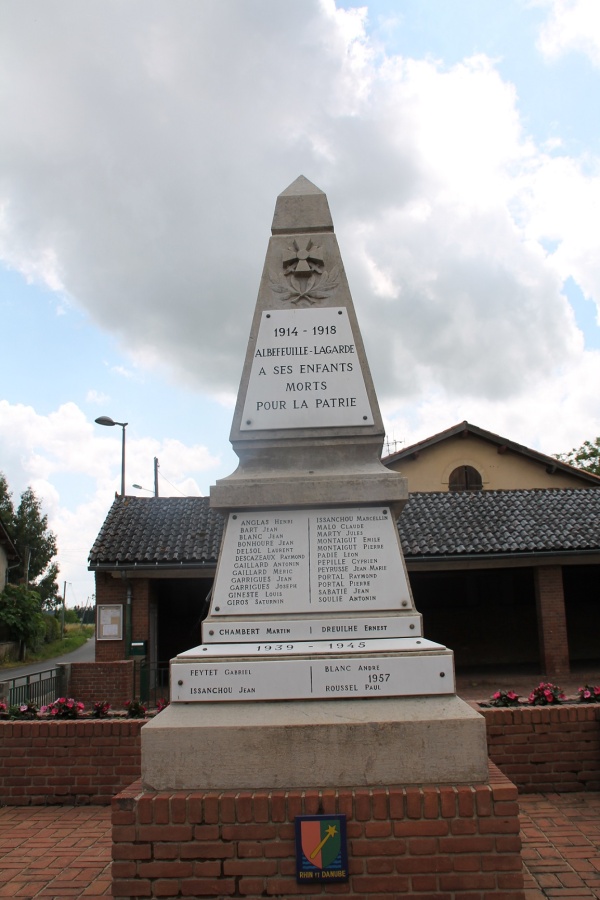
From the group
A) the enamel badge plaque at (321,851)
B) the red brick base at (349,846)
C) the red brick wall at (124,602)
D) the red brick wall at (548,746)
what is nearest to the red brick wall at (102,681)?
the red brick wall at (124,602)

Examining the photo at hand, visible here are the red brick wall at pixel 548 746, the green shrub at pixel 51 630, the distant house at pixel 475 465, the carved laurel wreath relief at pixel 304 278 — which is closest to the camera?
the carved laurel wreath relief at pixel 304 278

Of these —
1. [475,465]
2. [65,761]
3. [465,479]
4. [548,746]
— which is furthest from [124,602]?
[475,465]

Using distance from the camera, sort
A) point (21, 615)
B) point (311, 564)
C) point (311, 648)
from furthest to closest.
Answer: point (21, 615) < point (311, 564) < point (311, 648)

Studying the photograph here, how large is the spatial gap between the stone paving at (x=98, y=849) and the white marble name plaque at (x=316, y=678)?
1154 mm

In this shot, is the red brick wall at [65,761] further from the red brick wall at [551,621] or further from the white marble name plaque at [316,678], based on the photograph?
the red brick wall at [551,621]

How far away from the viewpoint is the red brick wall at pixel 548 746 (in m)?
5.45

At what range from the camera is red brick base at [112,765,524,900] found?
3.08m

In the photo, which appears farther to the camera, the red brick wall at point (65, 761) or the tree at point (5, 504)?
the tree at point (5, 504)

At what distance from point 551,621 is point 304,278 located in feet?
42.9

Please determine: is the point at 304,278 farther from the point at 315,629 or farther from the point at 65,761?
the point at 65,761

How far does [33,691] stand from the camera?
1202cm

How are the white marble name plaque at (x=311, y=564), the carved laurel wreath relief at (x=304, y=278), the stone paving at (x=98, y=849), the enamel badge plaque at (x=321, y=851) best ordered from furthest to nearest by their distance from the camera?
the carved laurel wreath relief at (x=304, y=278) < the white marble name plaque at (x=311, y=564) < the stone paving at (x=98, y=849) < the enamel badge plaque at (x=321, y=851)

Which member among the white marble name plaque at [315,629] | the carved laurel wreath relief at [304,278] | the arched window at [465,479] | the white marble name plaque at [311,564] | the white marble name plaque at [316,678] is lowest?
the white marble name plaque at [316,678]

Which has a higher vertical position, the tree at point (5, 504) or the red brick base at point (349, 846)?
the tree at point (5, 504)
